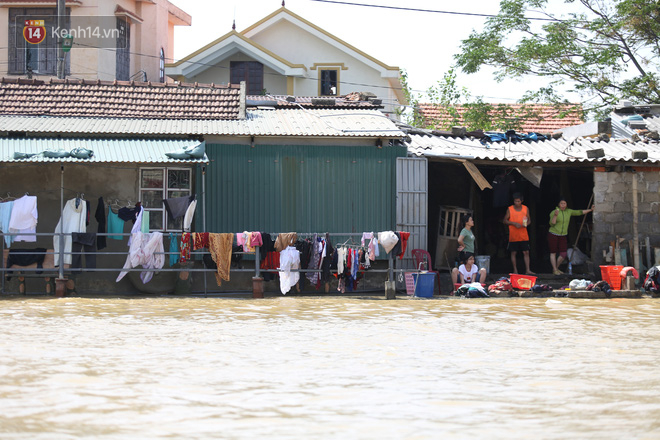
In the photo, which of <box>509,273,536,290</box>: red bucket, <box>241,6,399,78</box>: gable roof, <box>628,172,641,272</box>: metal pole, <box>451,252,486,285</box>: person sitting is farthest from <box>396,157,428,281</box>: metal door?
<box>241,6,399,78</box>: gable roof

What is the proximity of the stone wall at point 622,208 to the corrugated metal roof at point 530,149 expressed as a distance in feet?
1.51

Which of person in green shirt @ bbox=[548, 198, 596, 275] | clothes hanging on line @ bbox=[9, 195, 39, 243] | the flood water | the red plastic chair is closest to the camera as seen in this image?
the flood water

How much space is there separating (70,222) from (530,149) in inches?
378

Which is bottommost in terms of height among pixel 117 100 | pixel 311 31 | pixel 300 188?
pixel 300 188

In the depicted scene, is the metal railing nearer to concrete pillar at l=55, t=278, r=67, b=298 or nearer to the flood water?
concrete pillar at l=55, t=278, r=67, b=298

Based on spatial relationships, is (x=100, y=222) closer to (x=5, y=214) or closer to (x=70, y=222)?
(x=70, y=222)

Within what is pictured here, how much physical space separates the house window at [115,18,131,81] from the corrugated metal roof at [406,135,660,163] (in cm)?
1463

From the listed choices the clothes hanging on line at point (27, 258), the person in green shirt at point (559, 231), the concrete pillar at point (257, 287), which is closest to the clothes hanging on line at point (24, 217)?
the clothes hanging on line at point (27, 258)

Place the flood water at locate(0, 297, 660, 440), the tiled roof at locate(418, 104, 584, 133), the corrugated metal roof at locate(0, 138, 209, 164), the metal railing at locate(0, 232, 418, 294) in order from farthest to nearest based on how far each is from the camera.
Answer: the tiled roof at locate(418, 104, 584, 133) < the metal railing at locate(0, 232, 418, 294) < the corrugated metal roof at locate(0, 138, 209, 164) < the flood water at locate(0, 297, 660, 440)

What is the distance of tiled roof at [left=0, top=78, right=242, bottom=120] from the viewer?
16.5 m

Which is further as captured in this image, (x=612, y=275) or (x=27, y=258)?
(x=612, y=275)

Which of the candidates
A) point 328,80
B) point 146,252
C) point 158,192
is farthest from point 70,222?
point 328,80

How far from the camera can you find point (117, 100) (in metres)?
17.0

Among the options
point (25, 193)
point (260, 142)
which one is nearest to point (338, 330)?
point (260, 142)
